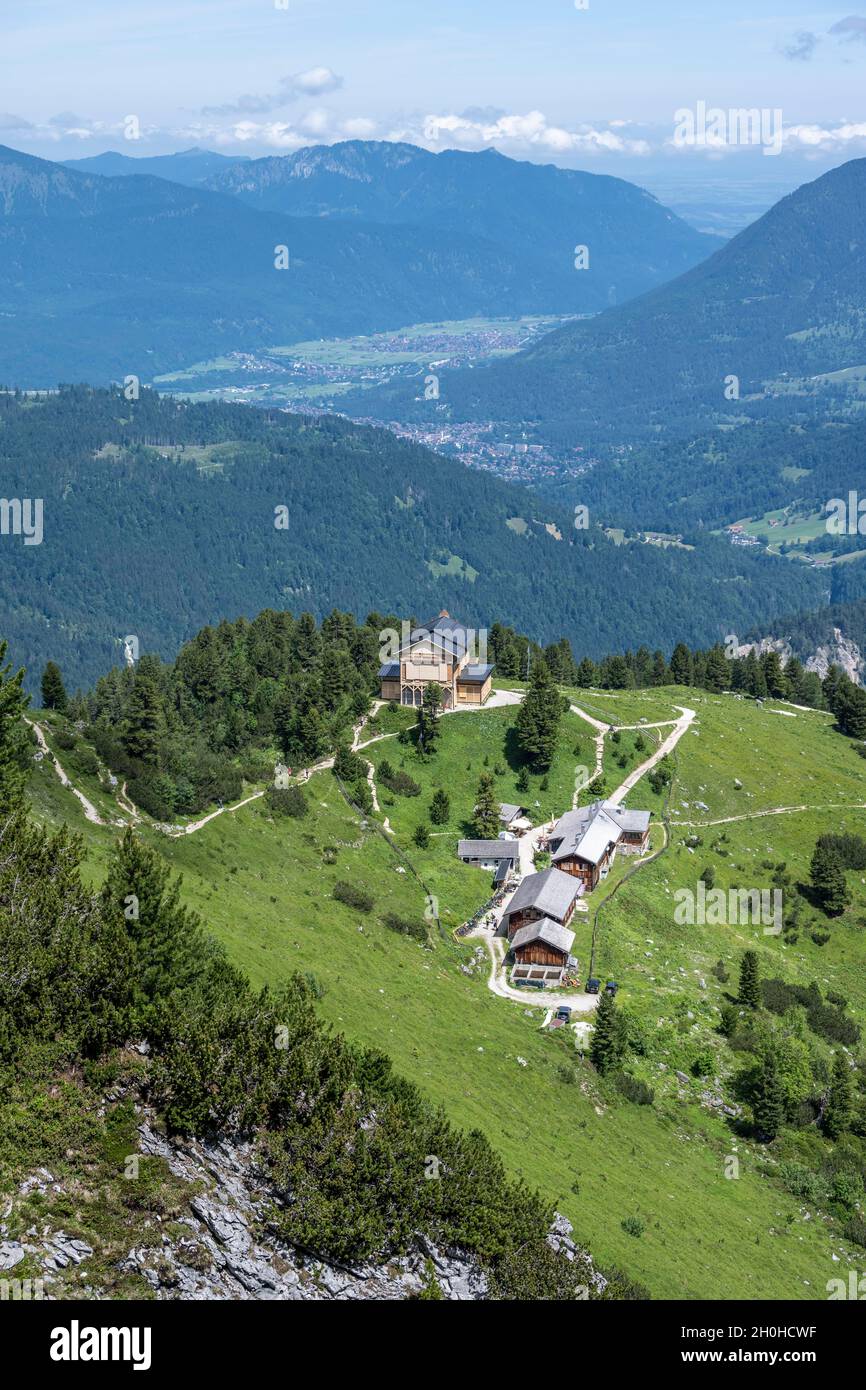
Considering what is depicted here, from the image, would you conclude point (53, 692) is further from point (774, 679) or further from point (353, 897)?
point (774, 679)

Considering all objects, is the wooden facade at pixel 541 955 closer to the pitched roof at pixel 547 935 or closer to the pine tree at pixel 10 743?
the pitched roof at pixel 547 935

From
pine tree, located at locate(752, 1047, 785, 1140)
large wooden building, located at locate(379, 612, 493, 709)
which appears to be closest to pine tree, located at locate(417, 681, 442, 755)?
large wooden building, located at locate(379, 612, 493, 709)

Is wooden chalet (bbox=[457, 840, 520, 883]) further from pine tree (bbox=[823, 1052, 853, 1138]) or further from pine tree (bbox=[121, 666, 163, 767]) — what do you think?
pine tree (bbox=[823, 1052, 853, 1138])

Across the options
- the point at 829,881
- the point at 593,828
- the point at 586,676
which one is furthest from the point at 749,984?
the point at 586,676

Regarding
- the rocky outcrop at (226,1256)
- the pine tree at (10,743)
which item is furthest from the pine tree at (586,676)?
the rocky outcrop at (226,1256)

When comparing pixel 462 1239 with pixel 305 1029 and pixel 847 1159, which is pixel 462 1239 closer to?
pixel 305 1029
